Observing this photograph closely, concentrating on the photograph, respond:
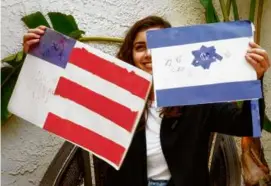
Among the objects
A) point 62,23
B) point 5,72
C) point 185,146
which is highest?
point 62,23

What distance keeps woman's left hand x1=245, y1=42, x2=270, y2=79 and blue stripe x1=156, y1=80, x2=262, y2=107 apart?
0.03 m

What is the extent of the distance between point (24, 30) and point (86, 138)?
23.1 inches

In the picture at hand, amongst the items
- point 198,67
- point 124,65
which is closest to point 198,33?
point 198,67

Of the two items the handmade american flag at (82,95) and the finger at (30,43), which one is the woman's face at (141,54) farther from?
the finger at (30,43)

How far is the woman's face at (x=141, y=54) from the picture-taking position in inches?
46.1

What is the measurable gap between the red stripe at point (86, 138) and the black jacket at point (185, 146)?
13cm

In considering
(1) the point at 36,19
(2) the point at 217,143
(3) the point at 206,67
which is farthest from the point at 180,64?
(1) the point at 36,19

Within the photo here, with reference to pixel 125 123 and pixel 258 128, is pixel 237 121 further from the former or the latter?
pixel 125 123

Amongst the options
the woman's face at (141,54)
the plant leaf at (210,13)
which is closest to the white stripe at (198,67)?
the woman's face at (141,54)

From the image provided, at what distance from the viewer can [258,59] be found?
99 centimetres

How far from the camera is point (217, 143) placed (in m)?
1.28

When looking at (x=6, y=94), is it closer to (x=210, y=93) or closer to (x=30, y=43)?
(x=30, y=43)

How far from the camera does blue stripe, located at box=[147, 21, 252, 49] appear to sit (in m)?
1.03

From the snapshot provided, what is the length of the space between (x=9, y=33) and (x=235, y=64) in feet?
2.60
